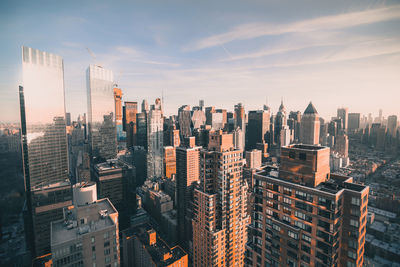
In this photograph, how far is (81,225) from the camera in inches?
1460

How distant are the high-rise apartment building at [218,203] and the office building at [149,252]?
14090 mm

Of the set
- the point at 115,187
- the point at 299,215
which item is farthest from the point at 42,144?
the point at 299,215

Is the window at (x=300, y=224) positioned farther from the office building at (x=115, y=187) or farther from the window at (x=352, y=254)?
the office building at (x=115, y=187)

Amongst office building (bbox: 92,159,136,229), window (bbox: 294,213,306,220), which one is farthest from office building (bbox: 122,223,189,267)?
window (bbox: 294,213,306,220)

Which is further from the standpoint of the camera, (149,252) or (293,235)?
(149,252)

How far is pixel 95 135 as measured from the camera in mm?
184625

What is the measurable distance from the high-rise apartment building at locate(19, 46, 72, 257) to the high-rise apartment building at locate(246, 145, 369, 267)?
11375 centimetres

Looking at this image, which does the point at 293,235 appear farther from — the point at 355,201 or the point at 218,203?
the point at 218,203

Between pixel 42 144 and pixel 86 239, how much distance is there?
10613 centimetres

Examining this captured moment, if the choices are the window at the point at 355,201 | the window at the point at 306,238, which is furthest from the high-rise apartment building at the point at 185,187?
the window at the point at 355,201

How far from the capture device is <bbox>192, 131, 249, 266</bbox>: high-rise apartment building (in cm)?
6688

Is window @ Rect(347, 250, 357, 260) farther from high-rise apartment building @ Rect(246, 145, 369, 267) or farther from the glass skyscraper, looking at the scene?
the glass skyscraper

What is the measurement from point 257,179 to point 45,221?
121278 millimetres

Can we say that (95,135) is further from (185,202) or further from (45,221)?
(185,202)
